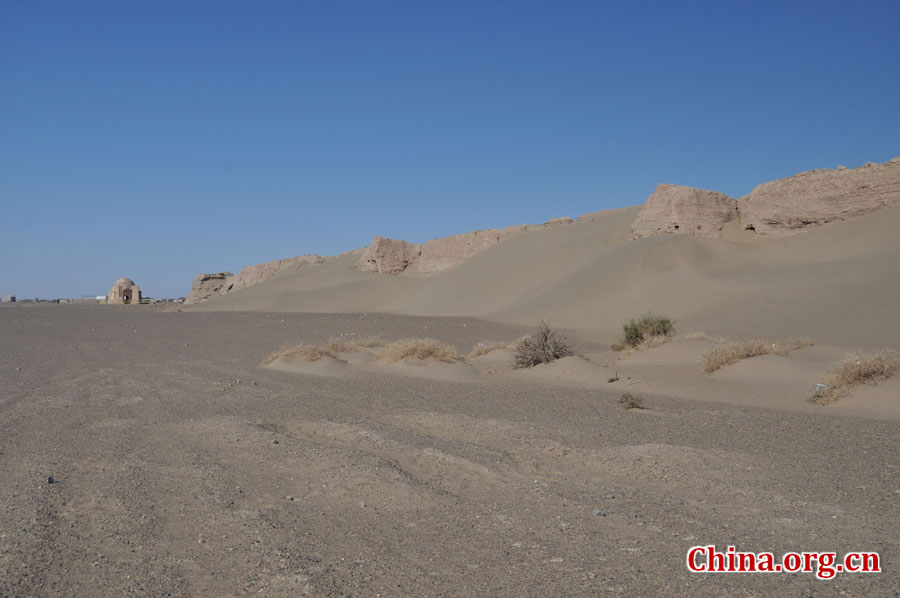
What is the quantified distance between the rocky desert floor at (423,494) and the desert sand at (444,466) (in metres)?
0.03

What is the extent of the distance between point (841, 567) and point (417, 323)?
28.8 m

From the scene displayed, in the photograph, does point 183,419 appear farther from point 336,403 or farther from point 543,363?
point 543,363

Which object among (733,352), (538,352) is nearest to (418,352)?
(538,352)

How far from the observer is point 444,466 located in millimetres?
7531

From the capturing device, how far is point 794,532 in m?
5.32

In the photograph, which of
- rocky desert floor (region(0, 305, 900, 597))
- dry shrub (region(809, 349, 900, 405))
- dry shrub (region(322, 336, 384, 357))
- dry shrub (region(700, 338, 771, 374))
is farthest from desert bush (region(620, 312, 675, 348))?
dry shrub (region(809, 349, 900, 405))

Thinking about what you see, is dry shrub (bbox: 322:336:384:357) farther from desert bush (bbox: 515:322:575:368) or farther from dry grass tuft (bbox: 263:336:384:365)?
desert bush (bbox: 515:322:575:368)

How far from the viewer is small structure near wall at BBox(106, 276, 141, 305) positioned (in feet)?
287

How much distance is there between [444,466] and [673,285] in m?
26.3

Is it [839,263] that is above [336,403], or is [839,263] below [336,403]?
above

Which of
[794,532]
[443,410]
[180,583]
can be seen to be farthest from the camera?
[443,410]

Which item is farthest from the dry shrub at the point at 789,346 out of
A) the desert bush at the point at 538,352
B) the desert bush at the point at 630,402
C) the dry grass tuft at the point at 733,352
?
the desert bush at the point at 630,402

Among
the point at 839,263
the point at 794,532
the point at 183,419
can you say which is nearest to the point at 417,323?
the point at 839,263

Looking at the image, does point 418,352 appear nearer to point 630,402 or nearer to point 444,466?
point 630,402
